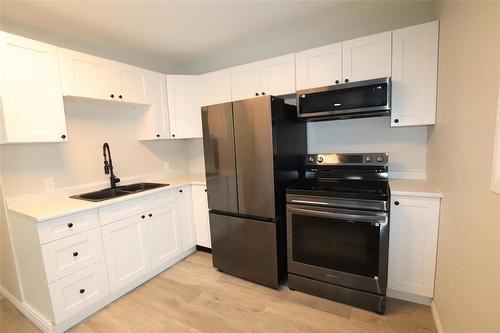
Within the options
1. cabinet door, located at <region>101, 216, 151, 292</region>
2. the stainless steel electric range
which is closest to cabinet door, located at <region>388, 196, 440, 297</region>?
the stainless steel electric range

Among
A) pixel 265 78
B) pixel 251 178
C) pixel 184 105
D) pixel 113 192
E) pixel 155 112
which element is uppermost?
pixel 265 78

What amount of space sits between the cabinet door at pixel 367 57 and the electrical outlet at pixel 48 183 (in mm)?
2985

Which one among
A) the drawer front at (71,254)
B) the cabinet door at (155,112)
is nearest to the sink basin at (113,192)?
the drawer front at (71,254)

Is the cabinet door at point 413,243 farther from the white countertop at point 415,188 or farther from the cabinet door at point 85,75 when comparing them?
the cabinet door at point 85,75

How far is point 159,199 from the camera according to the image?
258cm

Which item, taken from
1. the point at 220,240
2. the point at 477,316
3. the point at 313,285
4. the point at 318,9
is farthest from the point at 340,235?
the point at 318,9

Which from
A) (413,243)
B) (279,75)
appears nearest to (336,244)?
(413,243)

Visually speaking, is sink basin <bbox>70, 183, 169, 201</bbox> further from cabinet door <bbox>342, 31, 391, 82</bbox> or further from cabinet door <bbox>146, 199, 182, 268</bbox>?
cabinet door <bbox>342, 31, 391, 82</bbox>

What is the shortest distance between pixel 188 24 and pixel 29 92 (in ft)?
4.94

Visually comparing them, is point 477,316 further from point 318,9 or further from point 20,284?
point 20,284

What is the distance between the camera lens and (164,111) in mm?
3023

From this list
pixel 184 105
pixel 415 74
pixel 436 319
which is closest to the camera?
pixel 436 319

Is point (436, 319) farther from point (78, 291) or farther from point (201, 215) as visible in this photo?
point (78, 291)

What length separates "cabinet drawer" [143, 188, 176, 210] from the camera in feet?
8.00
